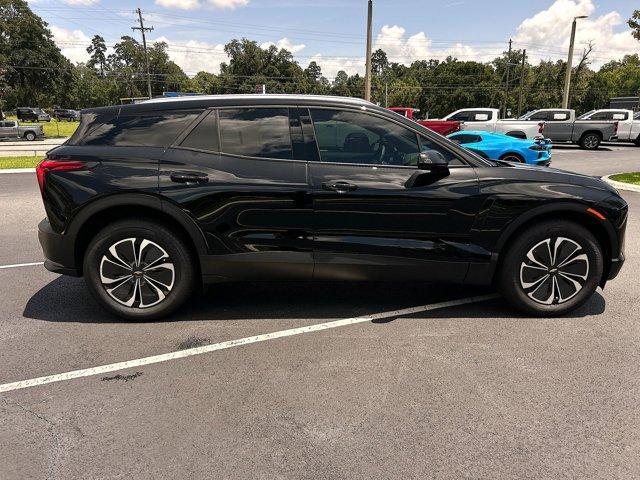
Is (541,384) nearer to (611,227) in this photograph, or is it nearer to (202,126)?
(611,227)

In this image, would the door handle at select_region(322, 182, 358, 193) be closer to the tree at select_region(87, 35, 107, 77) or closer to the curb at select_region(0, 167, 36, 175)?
the curb at select_region(0, 167, 36, 175)

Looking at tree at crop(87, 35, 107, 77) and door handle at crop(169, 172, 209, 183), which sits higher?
tree at crop(87, 35, 107, 77)

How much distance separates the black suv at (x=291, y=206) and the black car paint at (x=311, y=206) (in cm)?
1

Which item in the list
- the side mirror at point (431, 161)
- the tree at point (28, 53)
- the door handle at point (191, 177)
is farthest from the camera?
the tree at point (28, 53)

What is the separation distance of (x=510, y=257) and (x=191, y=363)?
8.44 feet

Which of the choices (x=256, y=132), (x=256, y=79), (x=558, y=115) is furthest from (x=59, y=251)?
(x=256, y=79)

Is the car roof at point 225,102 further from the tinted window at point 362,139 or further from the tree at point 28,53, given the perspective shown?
the tree at point 28,53

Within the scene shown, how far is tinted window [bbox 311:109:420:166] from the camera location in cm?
382

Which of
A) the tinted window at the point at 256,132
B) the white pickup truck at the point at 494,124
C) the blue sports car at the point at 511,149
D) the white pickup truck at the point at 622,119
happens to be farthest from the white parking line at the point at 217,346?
the white pickup truck at the point at 622,119

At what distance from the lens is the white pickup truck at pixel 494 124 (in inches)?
730

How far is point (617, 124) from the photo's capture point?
22.3 meters

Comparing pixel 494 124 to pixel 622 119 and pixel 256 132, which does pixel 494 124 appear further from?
pixel 256 132

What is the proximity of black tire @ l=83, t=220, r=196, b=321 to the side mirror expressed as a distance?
195 cm

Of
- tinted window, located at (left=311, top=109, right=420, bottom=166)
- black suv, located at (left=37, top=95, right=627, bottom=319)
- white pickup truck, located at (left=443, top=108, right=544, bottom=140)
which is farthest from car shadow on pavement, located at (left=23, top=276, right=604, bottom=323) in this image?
white pickup truck, located at (left=443, top=108, right=544, bottom=140)
